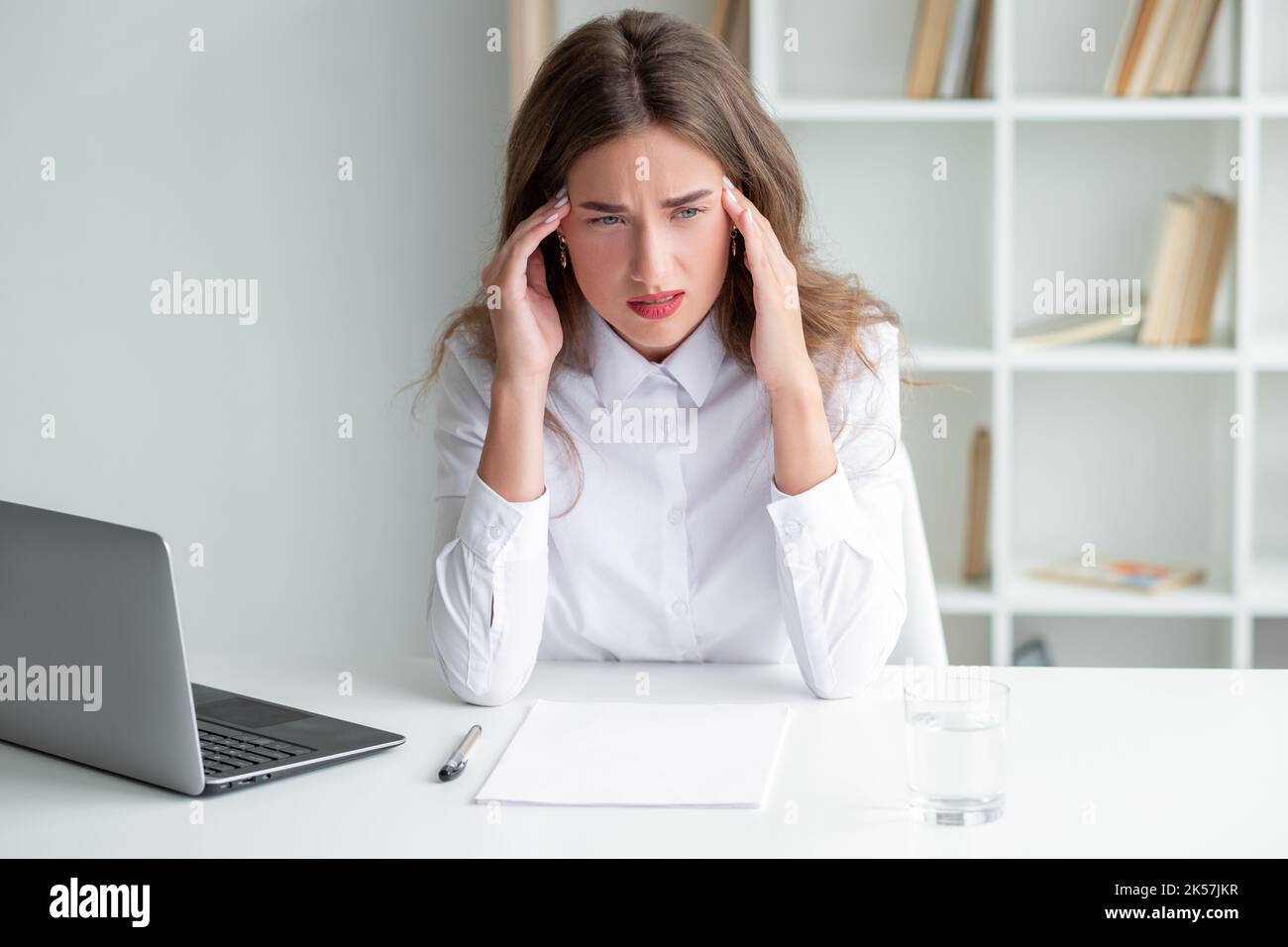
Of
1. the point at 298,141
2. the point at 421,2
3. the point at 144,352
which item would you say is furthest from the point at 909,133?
the point at 144,352

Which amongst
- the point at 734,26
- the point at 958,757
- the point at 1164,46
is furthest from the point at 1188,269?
the point at 958,757

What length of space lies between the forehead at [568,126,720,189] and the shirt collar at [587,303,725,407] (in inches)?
7.5

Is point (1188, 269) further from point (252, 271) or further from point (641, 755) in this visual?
point (252, 271)

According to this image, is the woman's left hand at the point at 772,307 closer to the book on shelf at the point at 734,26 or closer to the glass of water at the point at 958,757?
the glass of water at the point at 958,757

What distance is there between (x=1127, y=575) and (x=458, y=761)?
1825 mm

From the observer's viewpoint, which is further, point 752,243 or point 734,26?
point 734,26

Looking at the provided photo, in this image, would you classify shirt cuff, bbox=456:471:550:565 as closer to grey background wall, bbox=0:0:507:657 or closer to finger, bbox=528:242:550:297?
finger, bbox=528:242:550:297

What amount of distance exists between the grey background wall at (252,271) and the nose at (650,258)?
1.45 m

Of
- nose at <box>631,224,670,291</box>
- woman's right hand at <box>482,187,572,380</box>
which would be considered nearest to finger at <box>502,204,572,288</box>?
woman's right hand at <box>482,187,572,380</box>

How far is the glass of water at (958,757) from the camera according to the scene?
105 centimetres

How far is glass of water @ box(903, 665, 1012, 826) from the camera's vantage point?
3.43 ft

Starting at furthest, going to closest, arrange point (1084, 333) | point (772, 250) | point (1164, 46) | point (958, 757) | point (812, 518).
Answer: point (1084, 333)
point (1164, 46)
point (772, 250)
point (812, 518)
point (958, 757)

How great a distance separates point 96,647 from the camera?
3.63 feet
